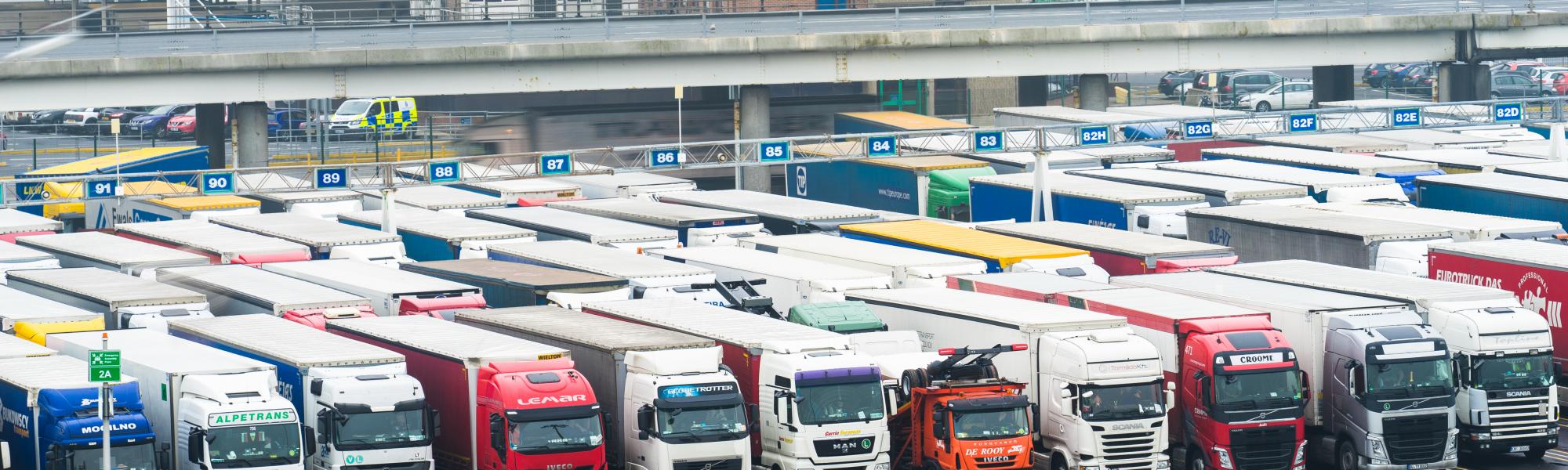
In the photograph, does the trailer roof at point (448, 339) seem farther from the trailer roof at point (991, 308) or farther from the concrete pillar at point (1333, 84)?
the concrete pillar at point (1333, 84)

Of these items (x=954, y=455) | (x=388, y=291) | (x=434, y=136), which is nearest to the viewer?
(x=954, y=455)

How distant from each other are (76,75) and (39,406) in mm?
34339

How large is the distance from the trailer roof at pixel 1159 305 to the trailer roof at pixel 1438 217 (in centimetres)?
1013

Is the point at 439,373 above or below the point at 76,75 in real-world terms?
below

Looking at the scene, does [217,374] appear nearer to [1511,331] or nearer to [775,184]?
[1511,331]

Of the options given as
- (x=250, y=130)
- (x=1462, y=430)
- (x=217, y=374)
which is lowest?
(x=1462, y=430)

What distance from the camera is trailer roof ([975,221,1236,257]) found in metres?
37.2

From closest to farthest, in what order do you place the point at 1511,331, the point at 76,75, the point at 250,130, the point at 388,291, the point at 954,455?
the point at 954,455, the point at 1511,331, the point at 388,291, the point at 76,75, the point at 250,130

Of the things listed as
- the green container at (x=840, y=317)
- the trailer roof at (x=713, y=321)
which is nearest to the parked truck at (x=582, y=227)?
the trailer roof at (x=713, y=321)

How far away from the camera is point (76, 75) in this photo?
5619cm

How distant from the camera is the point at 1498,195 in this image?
1732 inches

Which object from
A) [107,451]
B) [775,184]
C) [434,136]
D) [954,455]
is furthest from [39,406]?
[434,136]

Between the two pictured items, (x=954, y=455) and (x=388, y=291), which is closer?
(x=954, y=455)

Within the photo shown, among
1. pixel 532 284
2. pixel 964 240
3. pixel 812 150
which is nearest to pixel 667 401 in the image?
pixel 532 284
